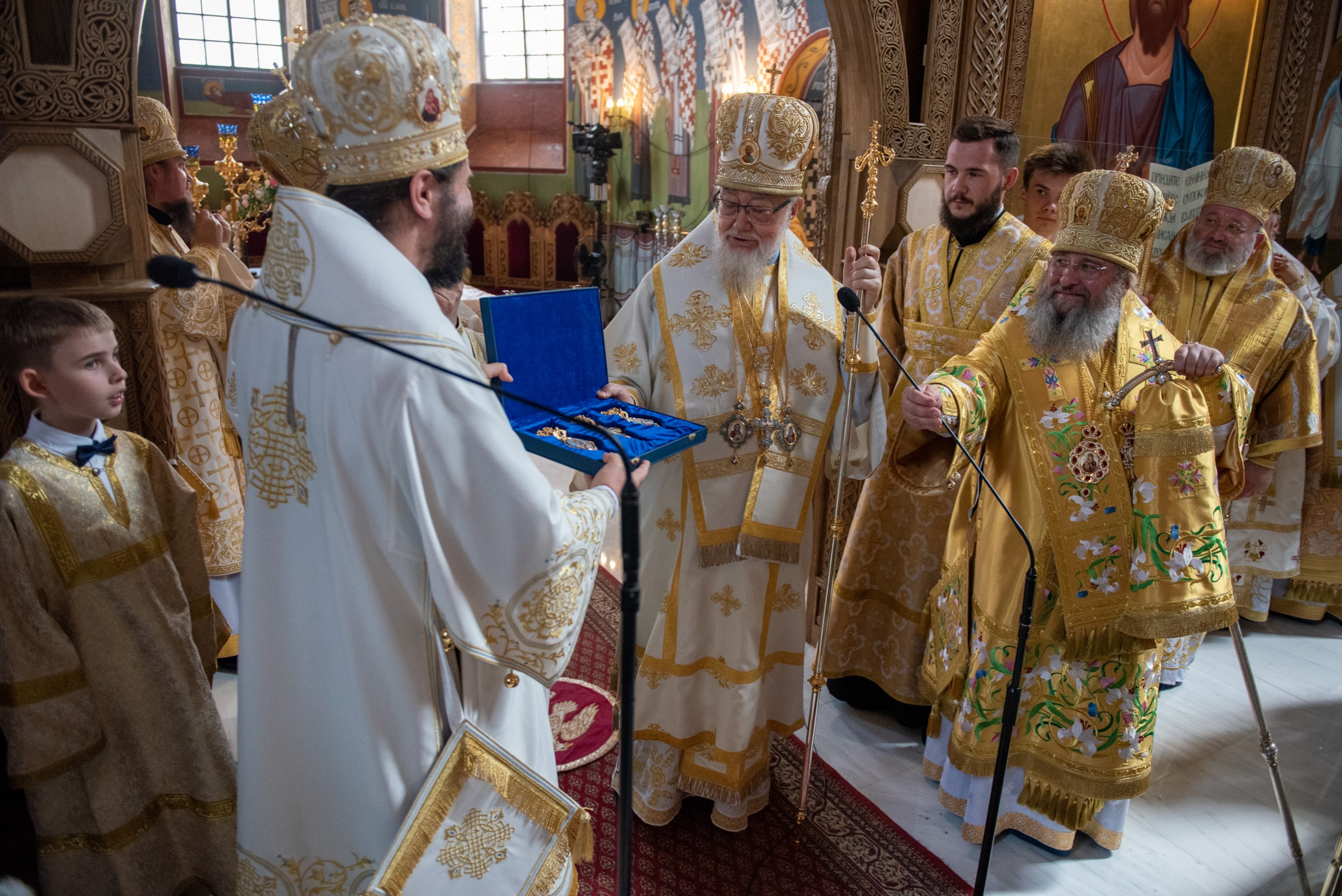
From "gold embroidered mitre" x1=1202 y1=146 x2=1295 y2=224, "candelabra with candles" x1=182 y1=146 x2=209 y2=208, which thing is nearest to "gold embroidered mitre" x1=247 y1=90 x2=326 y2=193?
"candelabra with candles" x1=182 y1=146 x2=209 y2=208

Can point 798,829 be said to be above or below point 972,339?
below

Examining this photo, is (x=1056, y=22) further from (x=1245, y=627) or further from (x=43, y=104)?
(x=43, y=104)

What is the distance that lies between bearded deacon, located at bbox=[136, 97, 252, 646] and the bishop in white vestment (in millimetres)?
2279

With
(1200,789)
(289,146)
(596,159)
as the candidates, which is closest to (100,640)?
(289,146)

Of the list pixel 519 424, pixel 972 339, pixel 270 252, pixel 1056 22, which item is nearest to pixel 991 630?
pixel 972 339

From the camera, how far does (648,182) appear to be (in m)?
11.9

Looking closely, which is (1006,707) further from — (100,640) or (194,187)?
(194,187)

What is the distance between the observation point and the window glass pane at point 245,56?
42.8ft

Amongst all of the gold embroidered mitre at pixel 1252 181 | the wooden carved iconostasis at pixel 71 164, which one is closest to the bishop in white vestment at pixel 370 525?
the wooden carved iconostasis at pixel 71 164

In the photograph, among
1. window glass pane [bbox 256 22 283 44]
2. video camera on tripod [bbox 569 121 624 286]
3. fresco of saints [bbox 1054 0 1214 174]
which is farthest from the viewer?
window glass pane [bbox 256 22 283 44]

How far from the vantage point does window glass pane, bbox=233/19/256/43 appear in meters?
13.0

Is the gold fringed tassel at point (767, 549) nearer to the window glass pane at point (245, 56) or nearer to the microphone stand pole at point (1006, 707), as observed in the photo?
the microphone stand pole at point (1006, 707)

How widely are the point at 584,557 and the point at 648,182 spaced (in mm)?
10925

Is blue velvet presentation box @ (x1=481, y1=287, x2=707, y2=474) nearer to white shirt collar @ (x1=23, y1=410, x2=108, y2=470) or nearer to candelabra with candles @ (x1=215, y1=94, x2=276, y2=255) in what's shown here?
white shirt collar @ (x1=23, y1=410, x2=108, y2=470)
